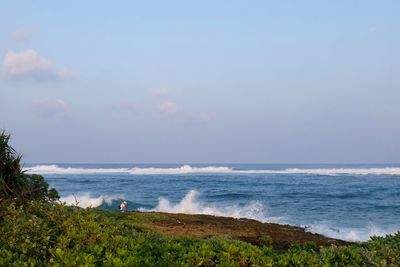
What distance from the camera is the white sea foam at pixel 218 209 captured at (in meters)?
28.7

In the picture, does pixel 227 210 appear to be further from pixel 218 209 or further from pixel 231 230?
pixel 231 230

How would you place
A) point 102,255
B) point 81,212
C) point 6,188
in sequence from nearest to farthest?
point 102,255 → point 81,212 → point 6,188

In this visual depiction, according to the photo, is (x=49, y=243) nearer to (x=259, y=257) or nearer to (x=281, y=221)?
(x=259, y=257)

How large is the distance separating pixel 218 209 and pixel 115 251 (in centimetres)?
2601

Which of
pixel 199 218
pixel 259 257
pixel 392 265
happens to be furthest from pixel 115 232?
pixel 199 218

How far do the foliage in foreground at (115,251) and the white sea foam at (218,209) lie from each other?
19.7 metres

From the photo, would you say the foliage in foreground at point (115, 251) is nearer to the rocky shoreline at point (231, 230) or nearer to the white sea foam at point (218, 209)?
the rocky shoreline at point (231, 230)

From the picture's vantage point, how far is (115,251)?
18.6 ft

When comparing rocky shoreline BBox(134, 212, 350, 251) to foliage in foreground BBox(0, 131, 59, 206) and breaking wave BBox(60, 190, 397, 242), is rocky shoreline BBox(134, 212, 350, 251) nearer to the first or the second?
foliage in foreground BBox(0, 131, 59, 206)

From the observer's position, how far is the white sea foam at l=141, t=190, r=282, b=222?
28.7m

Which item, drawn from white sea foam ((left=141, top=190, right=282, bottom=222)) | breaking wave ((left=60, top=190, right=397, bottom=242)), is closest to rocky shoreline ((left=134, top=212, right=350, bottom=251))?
breaking wave ((left=60, top=190, right=397, bottom=242))

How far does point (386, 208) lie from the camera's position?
110ft

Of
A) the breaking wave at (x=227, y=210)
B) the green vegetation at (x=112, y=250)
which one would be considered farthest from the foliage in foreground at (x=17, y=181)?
the breaking wave at (x=227, y=210)

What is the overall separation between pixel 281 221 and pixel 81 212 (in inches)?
754
